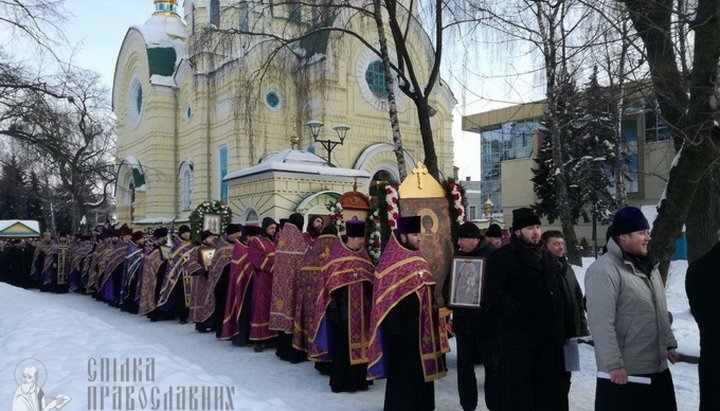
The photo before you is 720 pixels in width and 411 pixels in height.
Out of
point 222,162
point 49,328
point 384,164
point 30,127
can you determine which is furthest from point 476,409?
point 222,162

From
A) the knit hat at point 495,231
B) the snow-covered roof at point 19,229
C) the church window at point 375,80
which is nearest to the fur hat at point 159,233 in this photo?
the knit hat at point 495,231

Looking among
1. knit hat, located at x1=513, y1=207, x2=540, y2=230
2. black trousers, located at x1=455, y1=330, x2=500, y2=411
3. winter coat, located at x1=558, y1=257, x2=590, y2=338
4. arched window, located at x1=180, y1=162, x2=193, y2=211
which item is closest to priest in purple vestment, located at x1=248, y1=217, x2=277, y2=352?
black trousers, located at x1=455, y1=330, x2=500, y2=411

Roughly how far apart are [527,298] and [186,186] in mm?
26871

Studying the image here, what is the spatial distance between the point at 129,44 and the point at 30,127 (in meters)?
23.0

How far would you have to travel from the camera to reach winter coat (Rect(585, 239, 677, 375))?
12.3 feet

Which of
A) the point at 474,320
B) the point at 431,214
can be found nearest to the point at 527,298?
the point at 474,320

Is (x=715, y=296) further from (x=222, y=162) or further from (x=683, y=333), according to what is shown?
(x=222, y=162)

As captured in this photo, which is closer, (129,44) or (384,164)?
(384,164)

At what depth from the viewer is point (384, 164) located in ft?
84.2

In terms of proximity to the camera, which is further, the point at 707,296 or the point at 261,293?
the point at 261,293

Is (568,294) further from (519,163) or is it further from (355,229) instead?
(519,163)

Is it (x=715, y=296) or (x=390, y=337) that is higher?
(x=715, y=296)

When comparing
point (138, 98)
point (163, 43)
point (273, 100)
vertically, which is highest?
point (163, 43)

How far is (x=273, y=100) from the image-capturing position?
999 inches
